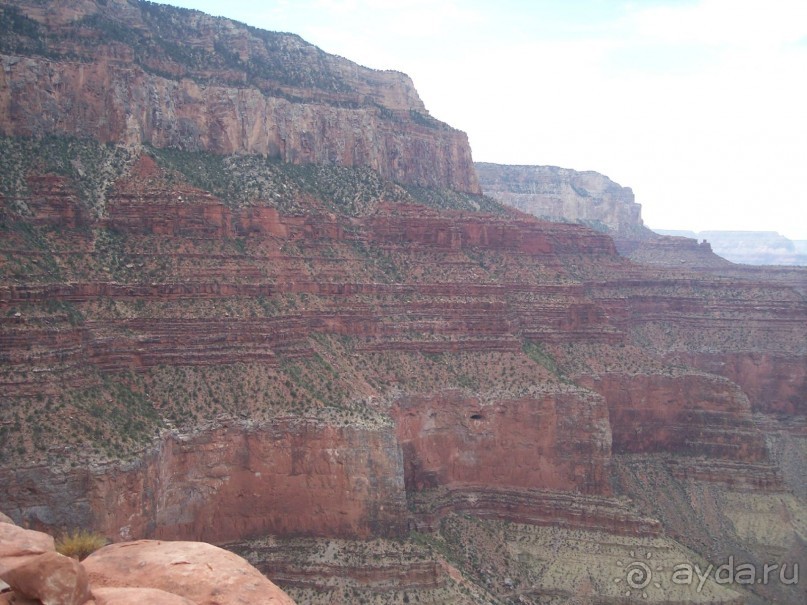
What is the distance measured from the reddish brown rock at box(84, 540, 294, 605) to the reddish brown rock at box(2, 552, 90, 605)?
110 inches

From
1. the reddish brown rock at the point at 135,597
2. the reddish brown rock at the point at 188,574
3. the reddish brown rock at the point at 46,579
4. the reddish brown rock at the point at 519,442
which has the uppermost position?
the reddish brown rock at the point at 46,579

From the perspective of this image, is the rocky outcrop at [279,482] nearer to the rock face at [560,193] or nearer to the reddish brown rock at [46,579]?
the reddish brown rock at [46,579]

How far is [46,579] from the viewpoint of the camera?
1825cm

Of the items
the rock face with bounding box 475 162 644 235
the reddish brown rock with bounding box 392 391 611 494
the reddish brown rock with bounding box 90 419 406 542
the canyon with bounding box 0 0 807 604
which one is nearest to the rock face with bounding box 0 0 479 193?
the canyon with bounding box 0 0 807 604

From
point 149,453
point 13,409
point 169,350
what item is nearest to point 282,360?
point 169,350

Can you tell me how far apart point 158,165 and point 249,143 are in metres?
11.9

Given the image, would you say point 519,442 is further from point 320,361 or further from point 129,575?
point 129,575

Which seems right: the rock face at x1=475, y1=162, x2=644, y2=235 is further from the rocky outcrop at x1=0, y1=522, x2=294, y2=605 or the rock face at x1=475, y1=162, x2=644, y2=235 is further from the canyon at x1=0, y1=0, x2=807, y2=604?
the rocky outcrop at x1=0, y1=522, x2=294, y2=605

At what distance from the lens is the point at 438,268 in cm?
7431

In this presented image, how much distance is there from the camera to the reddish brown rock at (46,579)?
1817 cm

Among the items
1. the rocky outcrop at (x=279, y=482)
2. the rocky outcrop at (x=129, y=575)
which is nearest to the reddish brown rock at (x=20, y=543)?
the rocky outcrop at (x=129, y=575)

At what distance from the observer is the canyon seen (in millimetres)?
49531

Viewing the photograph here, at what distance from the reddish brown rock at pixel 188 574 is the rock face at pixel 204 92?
152 feet

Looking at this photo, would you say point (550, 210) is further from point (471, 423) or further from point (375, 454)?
point (375, 454)
